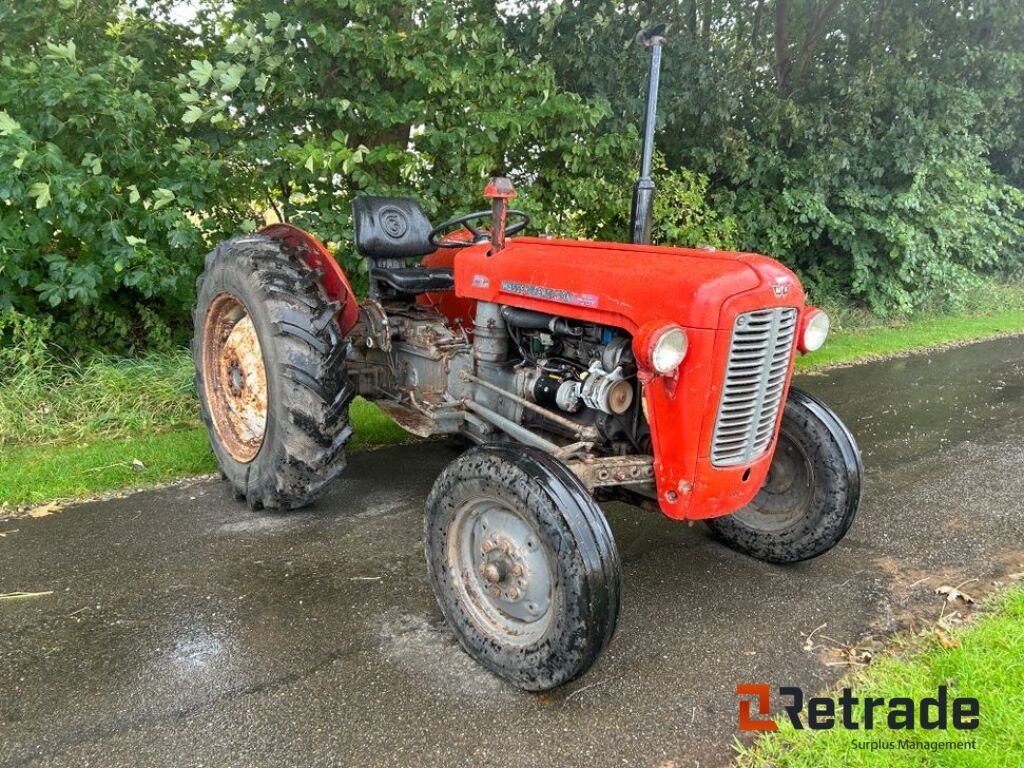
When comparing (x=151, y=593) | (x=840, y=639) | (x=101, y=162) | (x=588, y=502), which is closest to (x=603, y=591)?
(x=588, y=502)

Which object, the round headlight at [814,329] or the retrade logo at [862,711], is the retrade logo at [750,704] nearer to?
the retrade logo at [862,711]

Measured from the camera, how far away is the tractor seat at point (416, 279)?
154 inches

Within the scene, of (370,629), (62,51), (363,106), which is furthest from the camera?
(363,106)

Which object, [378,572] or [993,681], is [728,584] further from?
[378,572]

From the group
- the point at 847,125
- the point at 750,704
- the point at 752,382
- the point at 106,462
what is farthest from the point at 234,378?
the point at 847,125

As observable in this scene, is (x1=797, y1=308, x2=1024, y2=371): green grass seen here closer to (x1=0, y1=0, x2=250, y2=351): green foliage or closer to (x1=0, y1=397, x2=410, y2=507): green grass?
(x1=0, y1=397, x2=410, y2=507): green grass

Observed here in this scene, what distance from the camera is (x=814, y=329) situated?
2.72 m

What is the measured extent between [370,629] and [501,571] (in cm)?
59

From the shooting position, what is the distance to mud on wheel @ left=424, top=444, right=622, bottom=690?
214cm

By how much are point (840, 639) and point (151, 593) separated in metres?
2.56

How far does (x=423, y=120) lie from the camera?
5797 mm

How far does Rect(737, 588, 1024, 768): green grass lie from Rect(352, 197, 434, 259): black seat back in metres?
3.04

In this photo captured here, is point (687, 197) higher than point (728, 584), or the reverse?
point (687, 197)

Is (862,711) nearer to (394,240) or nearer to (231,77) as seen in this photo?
(394,240)
